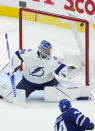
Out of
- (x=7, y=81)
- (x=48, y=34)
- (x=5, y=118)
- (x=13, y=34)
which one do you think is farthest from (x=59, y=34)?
(x=5, y=118)

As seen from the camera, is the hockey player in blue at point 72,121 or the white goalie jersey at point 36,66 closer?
the hockey player in blue at point 72,121

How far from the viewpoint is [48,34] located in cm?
636

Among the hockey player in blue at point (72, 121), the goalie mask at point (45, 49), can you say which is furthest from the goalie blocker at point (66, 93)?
the hockey player in blue at point (72, 121)

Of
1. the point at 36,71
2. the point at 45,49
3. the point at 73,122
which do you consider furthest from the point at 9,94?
the point at 73,122

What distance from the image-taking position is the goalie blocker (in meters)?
3.99

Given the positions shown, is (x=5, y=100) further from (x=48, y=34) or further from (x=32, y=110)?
(x=48, y=34)

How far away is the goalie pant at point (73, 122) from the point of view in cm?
270

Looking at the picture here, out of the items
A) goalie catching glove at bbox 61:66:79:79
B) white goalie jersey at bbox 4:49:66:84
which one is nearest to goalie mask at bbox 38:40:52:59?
white goalie jersey at bbox 4:49:66:84

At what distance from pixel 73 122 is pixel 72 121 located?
1cm

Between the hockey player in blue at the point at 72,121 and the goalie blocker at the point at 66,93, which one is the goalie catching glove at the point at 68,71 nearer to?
the goalie blocker at the point at 66,93

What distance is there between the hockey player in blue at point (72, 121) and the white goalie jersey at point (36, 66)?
1151 millimetres

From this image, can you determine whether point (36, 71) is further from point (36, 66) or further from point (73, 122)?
point (73, 122)

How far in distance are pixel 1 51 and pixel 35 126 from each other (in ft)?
7.60

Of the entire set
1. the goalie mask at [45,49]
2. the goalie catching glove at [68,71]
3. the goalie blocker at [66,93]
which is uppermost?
the goalie mask at [45,49]
